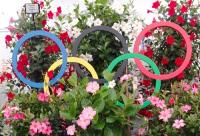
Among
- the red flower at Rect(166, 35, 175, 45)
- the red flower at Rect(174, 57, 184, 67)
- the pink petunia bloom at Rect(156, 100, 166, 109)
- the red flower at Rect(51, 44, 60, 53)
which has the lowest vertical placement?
the pink petunia bloom at Rect(156, 100, 166, 109)

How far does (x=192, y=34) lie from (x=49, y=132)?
1941mm

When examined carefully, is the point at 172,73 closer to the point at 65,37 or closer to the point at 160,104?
the point at 160,104

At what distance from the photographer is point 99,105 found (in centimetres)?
272

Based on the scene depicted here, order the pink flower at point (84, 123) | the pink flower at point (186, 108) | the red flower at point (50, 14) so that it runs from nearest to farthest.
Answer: the pink flower at point (84, 123)
the pink flower at point (186, 108)
the red flower at point (50, 14)

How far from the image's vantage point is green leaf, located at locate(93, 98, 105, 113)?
2.70 m

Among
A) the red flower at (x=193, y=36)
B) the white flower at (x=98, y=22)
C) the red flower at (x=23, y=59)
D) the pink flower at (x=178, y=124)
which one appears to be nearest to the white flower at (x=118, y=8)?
the white flower at (x=98, y=22)

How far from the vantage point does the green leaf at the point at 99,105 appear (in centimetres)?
270

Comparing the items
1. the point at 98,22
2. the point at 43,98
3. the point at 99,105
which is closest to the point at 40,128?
the point at 43,98

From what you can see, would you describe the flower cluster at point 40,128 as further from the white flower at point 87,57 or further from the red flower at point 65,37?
the red flower at point 65,37

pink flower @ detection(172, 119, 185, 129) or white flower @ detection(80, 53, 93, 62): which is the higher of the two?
white flower @ detection(80, 53, 93, 62)

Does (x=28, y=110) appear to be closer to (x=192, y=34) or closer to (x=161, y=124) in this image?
(x=161, y=124)

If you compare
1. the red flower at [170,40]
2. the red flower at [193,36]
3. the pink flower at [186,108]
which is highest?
the red flower at [193,36]

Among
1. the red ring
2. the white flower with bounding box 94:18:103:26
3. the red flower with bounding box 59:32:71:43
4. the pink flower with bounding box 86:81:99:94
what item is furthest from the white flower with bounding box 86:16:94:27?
the pink flower with bounding box 86:81:99:94

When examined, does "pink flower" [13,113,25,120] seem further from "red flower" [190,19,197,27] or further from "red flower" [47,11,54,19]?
"red flower" [190,19,197,27]
